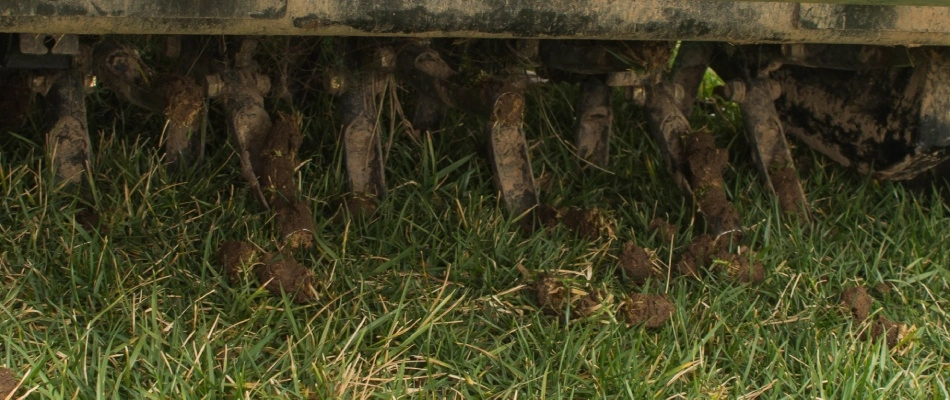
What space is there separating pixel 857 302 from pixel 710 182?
1.51 ft

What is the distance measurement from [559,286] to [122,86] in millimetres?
975

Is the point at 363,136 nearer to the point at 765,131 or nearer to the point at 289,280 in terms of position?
the point at 289,280

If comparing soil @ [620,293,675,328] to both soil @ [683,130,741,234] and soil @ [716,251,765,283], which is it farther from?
soil @ [683,130,741,234]

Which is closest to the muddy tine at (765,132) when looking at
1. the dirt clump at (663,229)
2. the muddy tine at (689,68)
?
the muddy tine at (689,68)

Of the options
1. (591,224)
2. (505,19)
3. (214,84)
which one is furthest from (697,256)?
(214,84)

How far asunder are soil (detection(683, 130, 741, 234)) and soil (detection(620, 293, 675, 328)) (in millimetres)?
452

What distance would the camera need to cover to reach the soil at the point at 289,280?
94.5 inches

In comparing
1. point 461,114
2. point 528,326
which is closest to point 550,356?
point 528,326

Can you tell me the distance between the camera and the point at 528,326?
239 cm

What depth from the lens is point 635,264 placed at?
8.64 ft

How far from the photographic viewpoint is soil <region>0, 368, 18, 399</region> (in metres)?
1.96

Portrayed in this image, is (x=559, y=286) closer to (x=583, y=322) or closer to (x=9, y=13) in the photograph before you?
(x=583, y=322)

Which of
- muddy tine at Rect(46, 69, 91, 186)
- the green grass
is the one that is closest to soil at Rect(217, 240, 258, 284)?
the green grass

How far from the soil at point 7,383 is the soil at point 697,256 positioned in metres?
1.30
